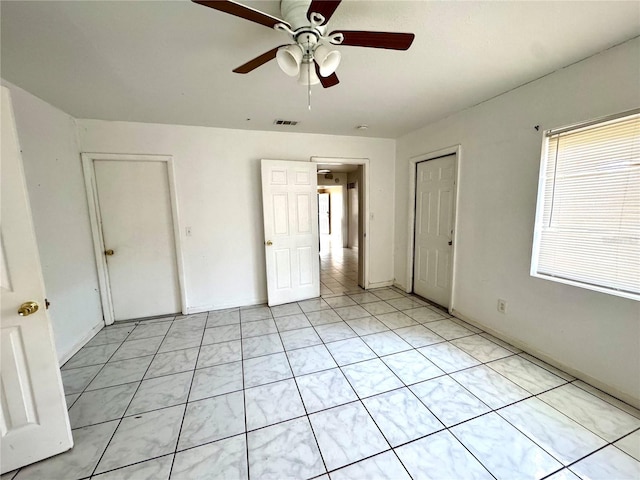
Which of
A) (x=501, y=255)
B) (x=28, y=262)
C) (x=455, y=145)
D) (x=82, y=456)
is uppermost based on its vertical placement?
(x=455, y=145)

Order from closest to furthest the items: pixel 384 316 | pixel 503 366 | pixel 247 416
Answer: pixel 247 416
pixel 503 366
pixel 384 316

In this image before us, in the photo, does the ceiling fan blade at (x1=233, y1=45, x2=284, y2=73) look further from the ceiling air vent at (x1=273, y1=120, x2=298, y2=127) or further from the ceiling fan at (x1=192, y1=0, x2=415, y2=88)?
the ceiling air vent at (x1=273, y1=120, x2=298, y2=127)

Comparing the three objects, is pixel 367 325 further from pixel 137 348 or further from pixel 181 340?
pixel 137 348

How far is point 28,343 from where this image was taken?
1.36 m

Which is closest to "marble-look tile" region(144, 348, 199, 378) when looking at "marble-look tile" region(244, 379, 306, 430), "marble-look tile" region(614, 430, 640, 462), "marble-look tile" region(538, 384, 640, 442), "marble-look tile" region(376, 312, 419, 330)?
"marble-look tile" region(244, 379, 306, 430)

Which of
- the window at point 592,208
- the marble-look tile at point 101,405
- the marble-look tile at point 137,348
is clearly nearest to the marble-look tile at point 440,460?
the window at point 592,208

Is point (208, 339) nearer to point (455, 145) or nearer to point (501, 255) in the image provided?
point (501, 255)

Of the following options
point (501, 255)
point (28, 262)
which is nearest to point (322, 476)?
point (28, 262)

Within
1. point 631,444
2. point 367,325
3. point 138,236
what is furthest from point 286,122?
point 631,444

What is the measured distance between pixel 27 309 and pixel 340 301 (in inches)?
121

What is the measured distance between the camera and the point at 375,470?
1333mm

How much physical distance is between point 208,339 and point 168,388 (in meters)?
0.73

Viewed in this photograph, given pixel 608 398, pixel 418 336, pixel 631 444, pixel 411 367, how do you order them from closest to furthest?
pixel 631 444 → pixel 608 398 → pixel 411 367 → pixel 418 336

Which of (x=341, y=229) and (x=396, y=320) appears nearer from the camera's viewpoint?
(x=396, y=320)
